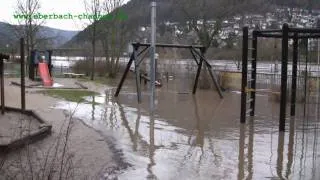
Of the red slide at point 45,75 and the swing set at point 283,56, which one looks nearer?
the swing set at point 283,56

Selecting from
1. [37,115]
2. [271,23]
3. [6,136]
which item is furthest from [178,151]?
[271,23]

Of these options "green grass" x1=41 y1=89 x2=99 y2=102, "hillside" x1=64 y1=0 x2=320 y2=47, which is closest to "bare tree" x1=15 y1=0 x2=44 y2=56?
"hillside" x1=64 y1=0 x2=320 y2=47

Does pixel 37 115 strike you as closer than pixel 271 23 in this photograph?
Yes

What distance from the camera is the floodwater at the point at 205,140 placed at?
27.8 feet

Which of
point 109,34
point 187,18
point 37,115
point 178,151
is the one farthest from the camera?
point 109,34

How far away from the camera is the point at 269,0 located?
106 feet

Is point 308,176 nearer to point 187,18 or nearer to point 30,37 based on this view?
point 187,18

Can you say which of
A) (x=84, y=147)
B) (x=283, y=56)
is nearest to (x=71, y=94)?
(x=283, y=56)

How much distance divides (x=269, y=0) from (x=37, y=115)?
2190 centimetres

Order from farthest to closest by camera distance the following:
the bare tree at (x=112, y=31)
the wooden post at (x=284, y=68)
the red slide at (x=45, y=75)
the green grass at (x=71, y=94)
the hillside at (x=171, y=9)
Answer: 1. the bare tree at (x=112, y=31)
2. the red slide at (x=45, y=75)
3. the hillside at (x=171, y=9)
4. the green grass at (x=71, y=94)
5. the wooden post at (x=284, y=68)

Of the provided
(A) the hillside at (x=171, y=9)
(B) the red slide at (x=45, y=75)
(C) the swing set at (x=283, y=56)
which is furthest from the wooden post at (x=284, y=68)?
(B) the red slide at (x=45, y=75)

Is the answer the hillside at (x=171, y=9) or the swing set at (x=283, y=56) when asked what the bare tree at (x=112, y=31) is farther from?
the swing set at (x=283, y=56)

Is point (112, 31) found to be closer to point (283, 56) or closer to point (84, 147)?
point (283, 56)

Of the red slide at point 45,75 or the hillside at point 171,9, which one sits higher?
the hillside at point 171,9
